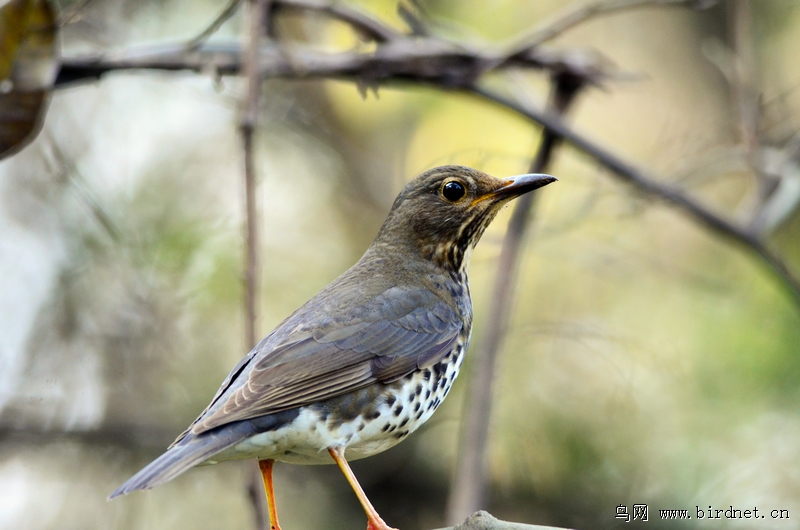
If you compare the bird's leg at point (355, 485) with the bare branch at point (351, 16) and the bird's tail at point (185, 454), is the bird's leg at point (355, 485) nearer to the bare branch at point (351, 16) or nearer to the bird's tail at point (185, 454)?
the bird's tail at point (185, 454)

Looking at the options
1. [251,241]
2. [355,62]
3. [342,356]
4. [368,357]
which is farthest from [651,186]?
[251,241]

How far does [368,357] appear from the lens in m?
4.48

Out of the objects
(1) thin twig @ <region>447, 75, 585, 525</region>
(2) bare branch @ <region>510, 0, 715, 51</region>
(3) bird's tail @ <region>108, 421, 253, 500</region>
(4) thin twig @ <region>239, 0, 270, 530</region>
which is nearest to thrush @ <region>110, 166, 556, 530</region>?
(3) bird's tail @ <region>108, 421, 253, 500</region>

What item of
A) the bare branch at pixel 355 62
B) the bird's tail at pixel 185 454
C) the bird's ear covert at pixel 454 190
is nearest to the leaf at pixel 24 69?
the bare branch at pixel 355 62

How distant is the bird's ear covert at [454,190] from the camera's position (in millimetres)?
5258

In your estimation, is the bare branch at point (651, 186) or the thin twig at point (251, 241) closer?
the thin twig at point (251, 241)

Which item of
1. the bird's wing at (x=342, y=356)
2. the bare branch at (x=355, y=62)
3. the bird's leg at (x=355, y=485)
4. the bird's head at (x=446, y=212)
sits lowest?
the bird's leg at (x=355, y=485)

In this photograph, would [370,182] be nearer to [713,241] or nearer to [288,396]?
[713,241]

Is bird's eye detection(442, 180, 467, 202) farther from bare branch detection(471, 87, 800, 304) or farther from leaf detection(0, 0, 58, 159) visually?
leaf detection(0, 0, 58, 159)

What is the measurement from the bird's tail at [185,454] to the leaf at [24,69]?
2093 millimetres

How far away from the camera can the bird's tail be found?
131 inches

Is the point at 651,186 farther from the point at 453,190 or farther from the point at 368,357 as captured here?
the point at 368,357

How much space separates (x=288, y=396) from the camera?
13.4ft

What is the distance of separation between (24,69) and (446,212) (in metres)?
2.56
